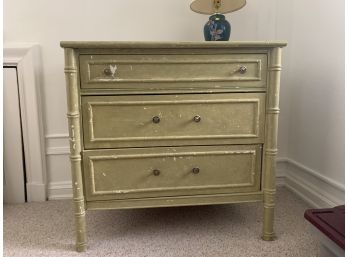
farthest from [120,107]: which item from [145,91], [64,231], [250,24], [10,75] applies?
[250,24]

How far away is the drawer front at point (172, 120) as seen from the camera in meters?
1.10

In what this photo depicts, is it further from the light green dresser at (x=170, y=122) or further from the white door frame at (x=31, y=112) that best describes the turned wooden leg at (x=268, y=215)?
the white door frame at (x=31, y=112)

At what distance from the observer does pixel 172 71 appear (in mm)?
1105

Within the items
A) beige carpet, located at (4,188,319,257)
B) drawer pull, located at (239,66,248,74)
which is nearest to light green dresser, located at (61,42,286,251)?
drawer pull, located at (239,66,248,74)

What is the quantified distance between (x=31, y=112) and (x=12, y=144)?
A: 0.20 metres

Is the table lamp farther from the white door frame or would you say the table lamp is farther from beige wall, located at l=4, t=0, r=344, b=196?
the white door frame

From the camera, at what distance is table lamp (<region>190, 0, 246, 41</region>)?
137 centimetres

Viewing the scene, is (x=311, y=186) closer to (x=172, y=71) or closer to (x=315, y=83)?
(x=315, y=83)

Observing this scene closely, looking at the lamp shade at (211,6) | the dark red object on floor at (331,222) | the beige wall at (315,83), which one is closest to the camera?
the dark red object on floor at (331,222)

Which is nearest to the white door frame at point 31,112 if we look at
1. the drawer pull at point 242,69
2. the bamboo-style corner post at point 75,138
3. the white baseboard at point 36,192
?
the white baseboard at point 36,192

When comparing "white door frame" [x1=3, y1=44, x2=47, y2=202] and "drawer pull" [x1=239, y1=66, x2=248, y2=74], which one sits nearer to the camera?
"drawer pull" [x1=239, y1=66, x2=248, y2=74]

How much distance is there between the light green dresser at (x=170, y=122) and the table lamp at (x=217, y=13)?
29 cm

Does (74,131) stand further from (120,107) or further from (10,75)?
(10,75)

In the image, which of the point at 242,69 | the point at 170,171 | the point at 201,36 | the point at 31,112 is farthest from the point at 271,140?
the point at 31,112
